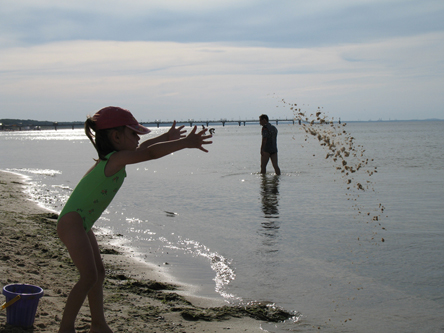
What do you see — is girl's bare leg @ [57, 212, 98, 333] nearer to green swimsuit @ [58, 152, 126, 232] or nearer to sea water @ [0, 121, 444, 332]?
green swimsuit @ [58, 152, 126, 232]

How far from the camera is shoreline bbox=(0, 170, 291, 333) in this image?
373 cm

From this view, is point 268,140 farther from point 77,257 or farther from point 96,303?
point 77,257

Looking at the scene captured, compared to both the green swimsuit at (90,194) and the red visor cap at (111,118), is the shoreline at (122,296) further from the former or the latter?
the red visor cap at (111,118)

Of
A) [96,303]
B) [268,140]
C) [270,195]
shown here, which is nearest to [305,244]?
[96,303]

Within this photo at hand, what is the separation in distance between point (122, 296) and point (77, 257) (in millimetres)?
1504

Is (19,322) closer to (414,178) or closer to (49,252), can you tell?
(49,252)

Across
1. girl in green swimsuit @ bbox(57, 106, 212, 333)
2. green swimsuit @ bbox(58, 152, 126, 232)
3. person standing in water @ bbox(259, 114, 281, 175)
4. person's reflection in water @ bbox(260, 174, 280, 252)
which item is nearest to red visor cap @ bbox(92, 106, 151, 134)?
girl in green swimsuit @ bbox(57, 106, 212, 333)

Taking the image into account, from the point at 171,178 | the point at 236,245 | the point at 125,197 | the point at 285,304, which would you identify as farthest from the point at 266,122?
the point at 285,304

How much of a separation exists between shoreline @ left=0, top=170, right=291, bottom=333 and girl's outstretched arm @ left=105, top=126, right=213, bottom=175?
55.7 inches

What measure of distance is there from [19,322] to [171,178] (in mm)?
13184

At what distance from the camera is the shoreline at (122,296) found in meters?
3.73

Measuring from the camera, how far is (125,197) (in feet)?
38.5

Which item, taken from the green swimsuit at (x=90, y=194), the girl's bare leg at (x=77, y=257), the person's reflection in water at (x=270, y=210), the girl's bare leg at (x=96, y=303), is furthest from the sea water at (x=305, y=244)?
the green swimsuit at (x=90, y=194)

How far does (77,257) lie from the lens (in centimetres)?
304
